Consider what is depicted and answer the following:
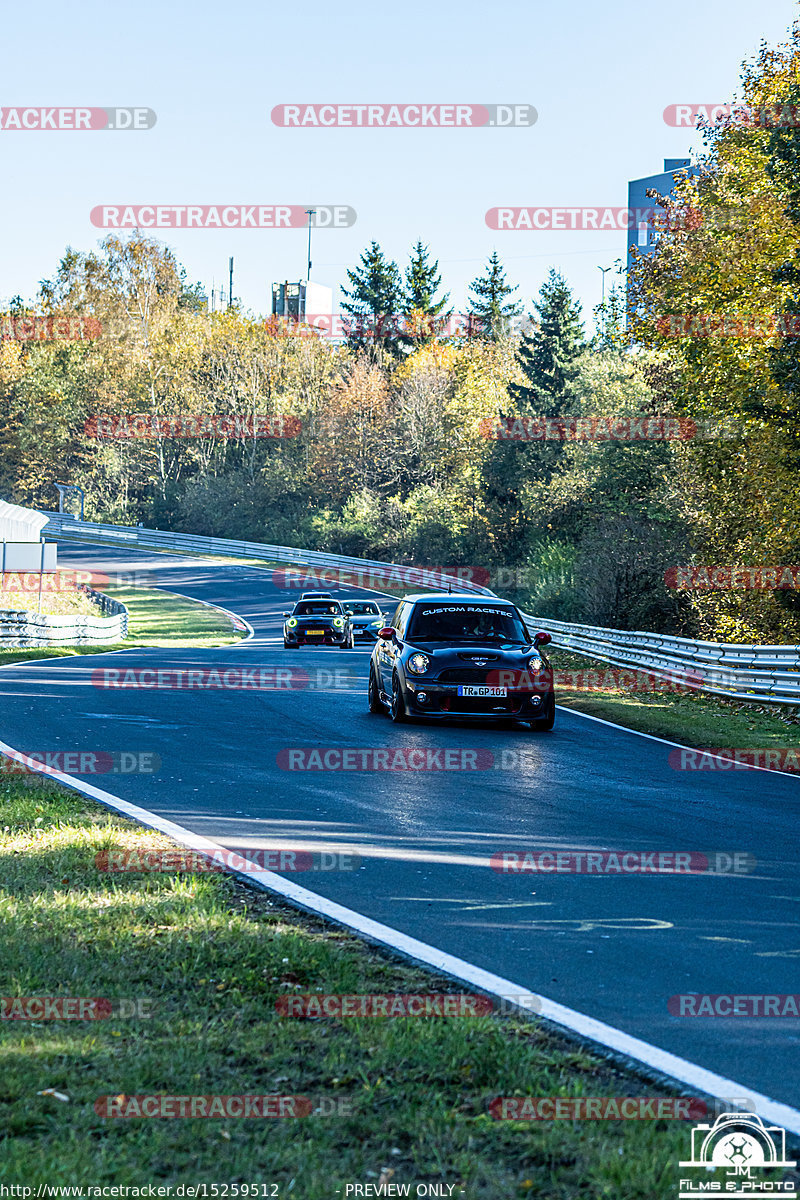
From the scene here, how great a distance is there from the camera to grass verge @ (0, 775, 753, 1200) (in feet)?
12.1

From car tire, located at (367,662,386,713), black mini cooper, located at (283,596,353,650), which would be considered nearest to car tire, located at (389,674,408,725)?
car tire, located at (367,662,386,713)

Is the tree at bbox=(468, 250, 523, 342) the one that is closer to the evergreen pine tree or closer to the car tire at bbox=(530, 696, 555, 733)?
the evergreen pine tree

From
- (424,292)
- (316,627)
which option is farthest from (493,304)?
(316,627)

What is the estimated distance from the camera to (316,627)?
1377 inches

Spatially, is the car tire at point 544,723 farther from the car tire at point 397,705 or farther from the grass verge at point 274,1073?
the grass verge at point 274,1073

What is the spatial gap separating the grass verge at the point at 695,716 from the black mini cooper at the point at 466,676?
1.93 m

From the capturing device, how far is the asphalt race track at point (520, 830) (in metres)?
5.72

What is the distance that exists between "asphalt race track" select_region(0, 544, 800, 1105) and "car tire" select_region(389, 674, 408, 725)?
0.17 meters

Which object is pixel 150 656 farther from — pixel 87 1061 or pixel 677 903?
pixel 87 1061

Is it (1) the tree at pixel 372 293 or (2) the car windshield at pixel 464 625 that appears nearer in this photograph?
(2) the car windshield at pixel 464 625

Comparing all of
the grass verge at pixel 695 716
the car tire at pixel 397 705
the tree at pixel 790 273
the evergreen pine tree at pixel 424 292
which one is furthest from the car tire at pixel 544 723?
the evergreen pine tree at pixel 424 292

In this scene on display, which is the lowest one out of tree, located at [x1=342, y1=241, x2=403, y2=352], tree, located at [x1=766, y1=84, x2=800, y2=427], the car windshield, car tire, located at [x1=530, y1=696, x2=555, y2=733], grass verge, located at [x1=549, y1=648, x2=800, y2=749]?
grass verge, located at [x1=549, y1=648, x2=800, y2=749]

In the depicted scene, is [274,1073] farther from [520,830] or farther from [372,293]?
[372,293]

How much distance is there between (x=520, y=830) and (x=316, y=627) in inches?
1005
